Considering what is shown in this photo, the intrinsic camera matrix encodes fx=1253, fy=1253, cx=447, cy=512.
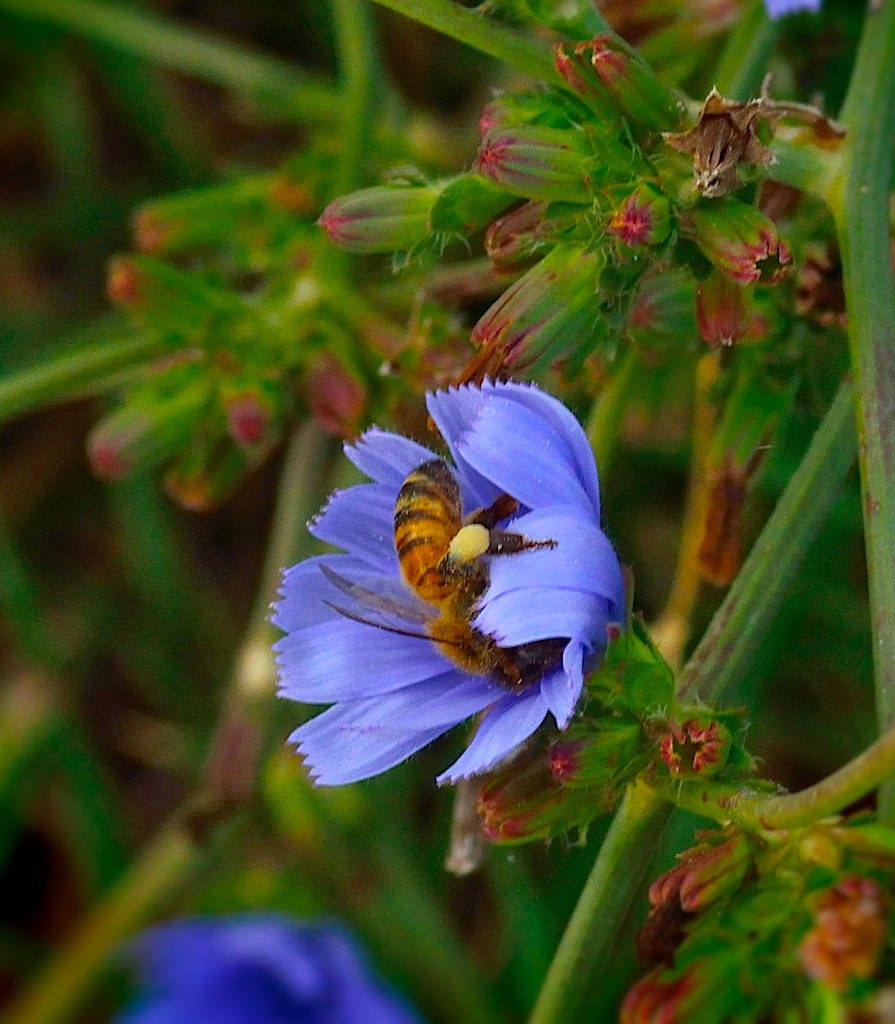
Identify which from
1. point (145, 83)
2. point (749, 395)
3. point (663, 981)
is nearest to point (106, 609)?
point (145, 83)

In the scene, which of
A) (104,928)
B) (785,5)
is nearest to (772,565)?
(785,5)

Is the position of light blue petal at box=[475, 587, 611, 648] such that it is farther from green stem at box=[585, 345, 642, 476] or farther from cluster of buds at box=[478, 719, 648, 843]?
green stem at box=[585, 345, 642, 476]

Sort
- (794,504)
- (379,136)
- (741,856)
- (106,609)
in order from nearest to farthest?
(741,856) → (794,504) → (379,136) → (106,609)

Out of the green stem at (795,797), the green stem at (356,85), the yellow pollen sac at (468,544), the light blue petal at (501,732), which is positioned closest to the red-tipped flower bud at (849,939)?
the green stem at (795,797)

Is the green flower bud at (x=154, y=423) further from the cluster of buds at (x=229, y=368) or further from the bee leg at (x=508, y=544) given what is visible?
the bee leg at (x=508, y=544)

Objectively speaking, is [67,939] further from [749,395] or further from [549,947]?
[749,395]

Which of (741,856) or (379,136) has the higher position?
(379,136)

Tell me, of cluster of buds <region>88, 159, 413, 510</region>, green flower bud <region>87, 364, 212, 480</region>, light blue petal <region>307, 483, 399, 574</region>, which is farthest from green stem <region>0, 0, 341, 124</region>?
light blue petal <region>307, 483, 399, 574</region>

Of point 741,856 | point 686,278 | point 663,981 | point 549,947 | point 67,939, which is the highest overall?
point 686,278
